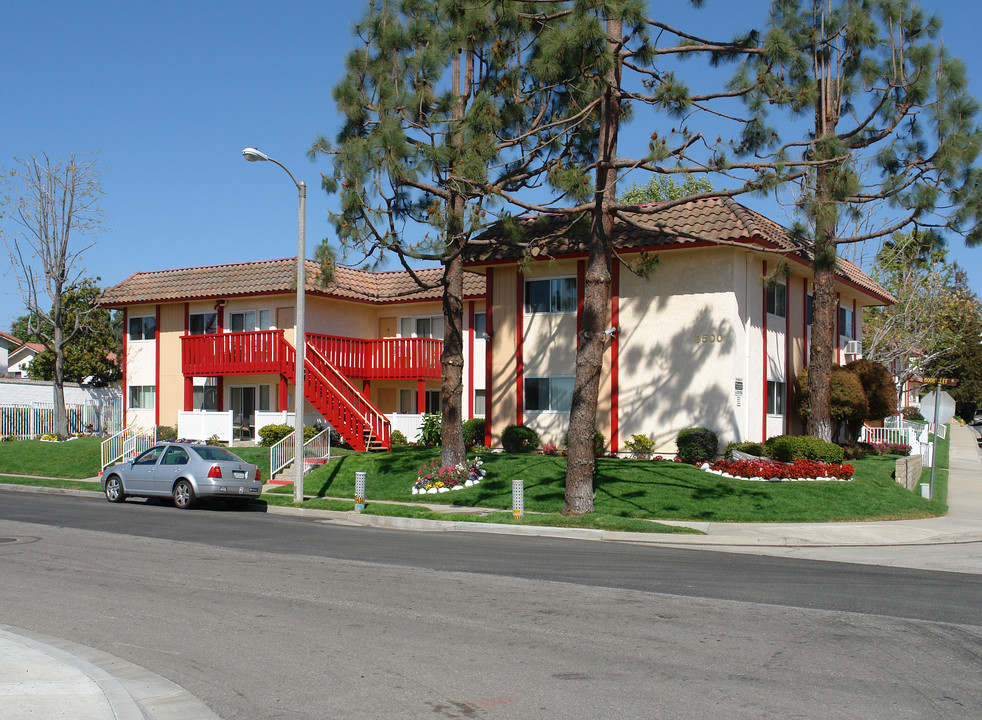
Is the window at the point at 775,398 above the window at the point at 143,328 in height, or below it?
below

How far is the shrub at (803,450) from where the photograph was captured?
2372 cm

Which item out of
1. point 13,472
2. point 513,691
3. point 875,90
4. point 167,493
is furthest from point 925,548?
point 13,472

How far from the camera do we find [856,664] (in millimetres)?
7426

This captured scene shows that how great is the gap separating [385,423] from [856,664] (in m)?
23.5

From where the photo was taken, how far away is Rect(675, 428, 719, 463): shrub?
24297 millimetres

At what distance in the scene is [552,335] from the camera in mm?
27438

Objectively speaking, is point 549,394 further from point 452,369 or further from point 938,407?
point 938,407

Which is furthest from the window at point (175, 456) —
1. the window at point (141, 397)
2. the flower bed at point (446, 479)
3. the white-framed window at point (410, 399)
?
the window at point (141, 397)

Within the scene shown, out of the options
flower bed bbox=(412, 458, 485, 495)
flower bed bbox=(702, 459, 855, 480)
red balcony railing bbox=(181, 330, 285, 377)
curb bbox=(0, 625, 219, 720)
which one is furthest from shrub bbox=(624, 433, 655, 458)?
curb bbox=(0, 625, 219, 720)

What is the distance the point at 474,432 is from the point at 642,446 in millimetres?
6961

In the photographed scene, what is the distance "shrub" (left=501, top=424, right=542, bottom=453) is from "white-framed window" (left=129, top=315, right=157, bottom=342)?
1932 cm

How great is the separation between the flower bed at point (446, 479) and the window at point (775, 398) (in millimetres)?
9604

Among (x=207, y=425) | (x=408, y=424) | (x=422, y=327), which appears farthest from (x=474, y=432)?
(x=207, y=425)

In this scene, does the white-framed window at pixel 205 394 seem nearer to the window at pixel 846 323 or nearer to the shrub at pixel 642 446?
the shrub at pixel 642 446
